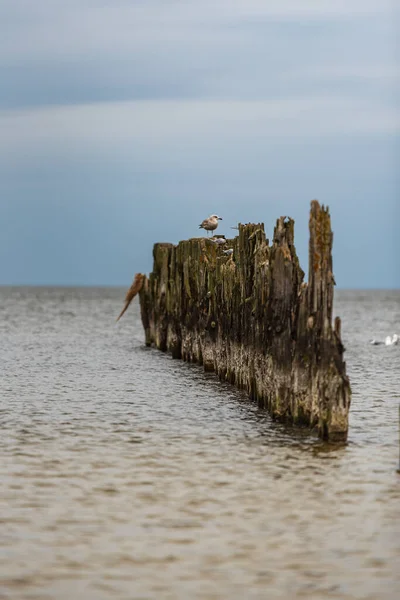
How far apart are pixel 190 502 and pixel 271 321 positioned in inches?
238

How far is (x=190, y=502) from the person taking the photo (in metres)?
10.0

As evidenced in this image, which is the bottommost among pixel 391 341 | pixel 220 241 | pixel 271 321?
pixel 391 341

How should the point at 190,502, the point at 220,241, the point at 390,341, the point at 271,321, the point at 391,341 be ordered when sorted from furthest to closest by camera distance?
the point at 391,341
the point at 390,341
the point at 220,241
the point at 271,321
the point at 190,502

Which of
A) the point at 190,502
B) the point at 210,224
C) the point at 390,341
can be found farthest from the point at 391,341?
the point at 190,502

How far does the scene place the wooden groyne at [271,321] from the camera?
13.1 metres

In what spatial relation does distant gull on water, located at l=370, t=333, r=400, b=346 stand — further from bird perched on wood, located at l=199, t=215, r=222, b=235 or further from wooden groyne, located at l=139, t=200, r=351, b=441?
bird perched on wood, located at l=199, t=215, r=222, b=235

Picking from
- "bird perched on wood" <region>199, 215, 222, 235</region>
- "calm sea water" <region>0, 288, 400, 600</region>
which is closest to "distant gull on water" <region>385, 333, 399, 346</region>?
"bird perched on wood" <region>199, 215, 222, 235</region>

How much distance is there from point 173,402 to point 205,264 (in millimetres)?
6042

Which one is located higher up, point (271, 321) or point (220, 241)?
point (220, 241)

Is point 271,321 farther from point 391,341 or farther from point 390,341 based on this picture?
point 391,341

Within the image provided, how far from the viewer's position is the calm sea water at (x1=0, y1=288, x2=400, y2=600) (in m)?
7.55

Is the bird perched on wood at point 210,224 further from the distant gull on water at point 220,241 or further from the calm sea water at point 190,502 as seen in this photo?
the calm sea water at point 190,502

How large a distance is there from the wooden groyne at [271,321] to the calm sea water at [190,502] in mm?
471

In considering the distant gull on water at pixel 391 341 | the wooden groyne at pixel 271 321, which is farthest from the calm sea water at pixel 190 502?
the distant gull on water at pixel 391 341
